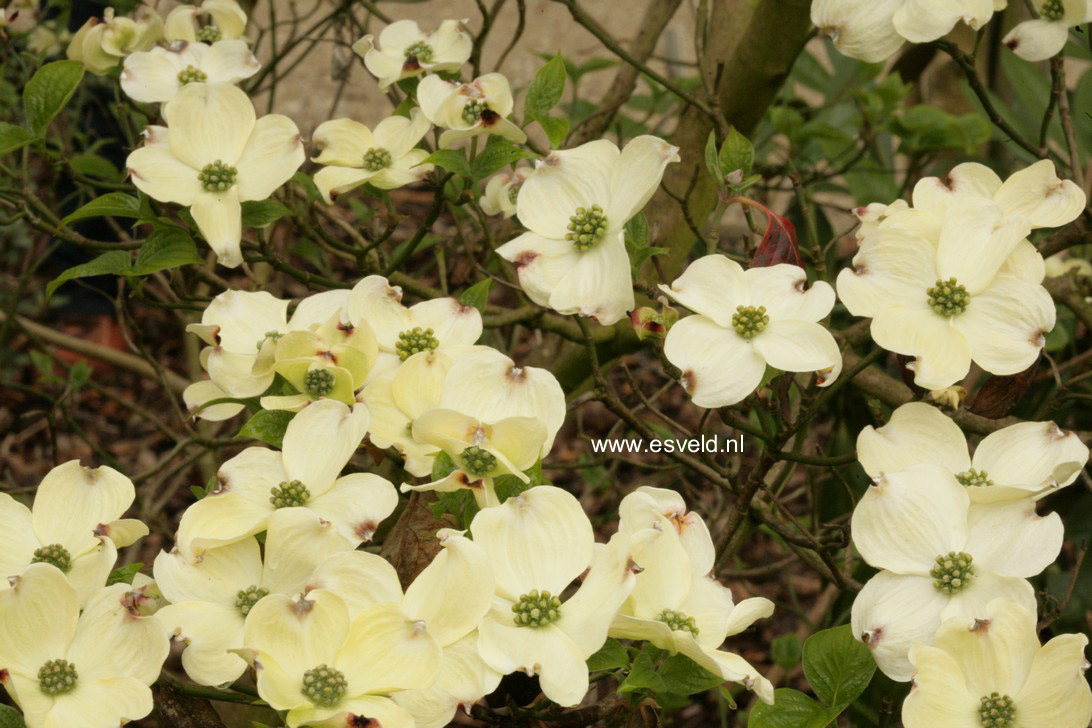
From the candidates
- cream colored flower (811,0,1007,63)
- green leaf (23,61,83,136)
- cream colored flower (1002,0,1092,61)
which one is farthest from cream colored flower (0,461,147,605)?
cream colored flower (1002,0,1092,61)

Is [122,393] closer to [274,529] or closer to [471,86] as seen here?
[471,86]

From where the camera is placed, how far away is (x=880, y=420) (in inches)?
33.1

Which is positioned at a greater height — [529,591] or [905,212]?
[905,212]

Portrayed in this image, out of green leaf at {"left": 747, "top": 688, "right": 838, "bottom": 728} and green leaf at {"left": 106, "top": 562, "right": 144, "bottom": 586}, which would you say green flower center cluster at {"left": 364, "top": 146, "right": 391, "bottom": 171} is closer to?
green leaf at {"left": 106, "top": 562, "right": 144, "bottom": 586}

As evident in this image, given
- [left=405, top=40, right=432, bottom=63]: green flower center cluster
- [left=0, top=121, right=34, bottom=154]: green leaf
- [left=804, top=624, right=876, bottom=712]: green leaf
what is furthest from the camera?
[left=405, top=40, right=432, bottom=63]: green flower center cluster

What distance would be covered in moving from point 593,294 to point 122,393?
1.88 metres

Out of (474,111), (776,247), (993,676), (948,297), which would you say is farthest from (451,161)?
(993,676)

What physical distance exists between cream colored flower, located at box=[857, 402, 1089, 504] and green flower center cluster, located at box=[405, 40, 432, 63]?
19.0 inches

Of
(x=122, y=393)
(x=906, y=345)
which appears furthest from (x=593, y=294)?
(x=122, y=393)

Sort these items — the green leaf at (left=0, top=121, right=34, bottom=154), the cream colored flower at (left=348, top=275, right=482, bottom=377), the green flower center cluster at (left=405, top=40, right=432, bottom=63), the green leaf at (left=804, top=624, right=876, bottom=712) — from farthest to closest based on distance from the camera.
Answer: the green flower center cluster at (left=405, top=40, right=432, bottom=63) < the green leaf at (left=0, top=121, right=34, bottom=154) < the cream colored flower at (left=348, top=275, right=482, bottom=377) < the green leaf at (left=804, top=624, right=876, bottom=712)

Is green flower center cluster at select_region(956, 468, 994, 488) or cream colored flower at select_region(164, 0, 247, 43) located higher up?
cream colored flower at select_region(164, 0, 247, 43)

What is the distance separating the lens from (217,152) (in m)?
0.83

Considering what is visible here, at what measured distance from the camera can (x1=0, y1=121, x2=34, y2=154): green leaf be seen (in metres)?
0.86

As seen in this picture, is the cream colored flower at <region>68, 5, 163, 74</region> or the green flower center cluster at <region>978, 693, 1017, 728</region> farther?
the cream colored flower at <region>68, 5, 163, 74</region>
